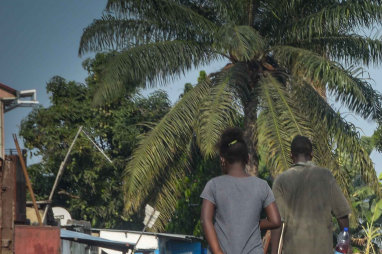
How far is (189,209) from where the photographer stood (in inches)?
672

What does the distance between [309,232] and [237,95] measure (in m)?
7.85

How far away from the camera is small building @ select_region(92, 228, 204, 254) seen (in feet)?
66.8

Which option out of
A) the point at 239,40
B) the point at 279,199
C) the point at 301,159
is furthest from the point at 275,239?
the point at 239,40

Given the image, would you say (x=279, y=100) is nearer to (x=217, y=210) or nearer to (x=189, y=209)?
(x=189, y=209)

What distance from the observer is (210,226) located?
12.4 feet

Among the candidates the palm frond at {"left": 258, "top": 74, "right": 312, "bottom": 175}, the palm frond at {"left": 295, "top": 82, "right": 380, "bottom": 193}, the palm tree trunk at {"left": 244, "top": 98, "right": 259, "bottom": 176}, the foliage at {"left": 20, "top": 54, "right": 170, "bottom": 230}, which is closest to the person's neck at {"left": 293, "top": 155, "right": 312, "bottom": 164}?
the palm frond at {"left": 258, "top": 74, "right": 312, "bottom": 175}

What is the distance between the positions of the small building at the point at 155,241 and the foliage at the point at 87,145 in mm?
1056

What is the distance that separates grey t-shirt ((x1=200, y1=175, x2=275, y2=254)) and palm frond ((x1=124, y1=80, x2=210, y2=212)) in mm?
8721

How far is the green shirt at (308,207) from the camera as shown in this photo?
4914 millimetres

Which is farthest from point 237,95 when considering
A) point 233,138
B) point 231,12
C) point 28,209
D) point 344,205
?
point 233,138

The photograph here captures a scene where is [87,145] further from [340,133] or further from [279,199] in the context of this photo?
[279,199]

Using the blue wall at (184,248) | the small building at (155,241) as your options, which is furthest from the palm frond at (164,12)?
the blue wall at (184,248)

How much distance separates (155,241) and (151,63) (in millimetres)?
9853

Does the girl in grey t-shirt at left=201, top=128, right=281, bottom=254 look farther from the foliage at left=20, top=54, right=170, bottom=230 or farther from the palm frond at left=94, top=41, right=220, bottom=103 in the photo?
the foliage at left=20, top=54, right=170, bottom=230
